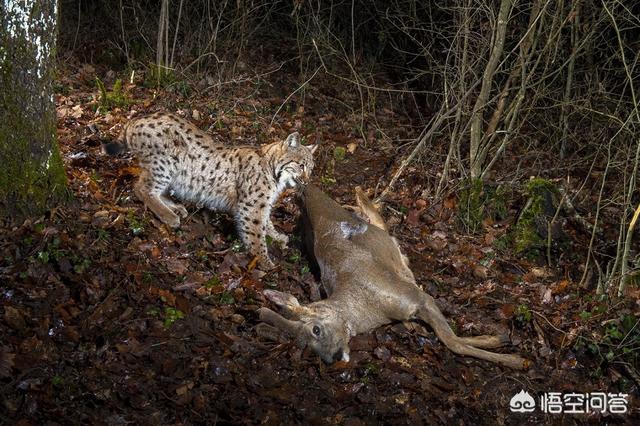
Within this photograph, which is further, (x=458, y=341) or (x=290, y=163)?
(x=290, y=163)

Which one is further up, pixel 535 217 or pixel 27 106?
pixel 27 106

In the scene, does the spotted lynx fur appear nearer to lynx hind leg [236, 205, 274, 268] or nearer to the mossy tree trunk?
lynx hind leg [236, 205, 274, 268]

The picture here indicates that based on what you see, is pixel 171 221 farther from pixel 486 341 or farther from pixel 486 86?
pixel 486 86

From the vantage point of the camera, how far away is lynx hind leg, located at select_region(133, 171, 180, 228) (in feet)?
22.8

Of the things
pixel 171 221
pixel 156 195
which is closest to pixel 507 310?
pixel 171 221

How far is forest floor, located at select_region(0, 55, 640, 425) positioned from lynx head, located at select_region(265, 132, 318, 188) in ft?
2.14

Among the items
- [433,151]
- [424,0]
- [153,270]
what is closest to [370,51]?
[424,0]

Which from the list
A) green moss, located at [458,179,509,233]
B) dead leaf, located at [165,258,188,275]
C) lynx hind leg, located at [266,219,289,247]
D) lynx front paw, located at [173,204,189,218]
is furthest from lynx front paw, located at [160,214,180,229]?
green moss, located at [458,179,509,233]

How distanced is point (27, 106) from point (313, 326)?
121 inches

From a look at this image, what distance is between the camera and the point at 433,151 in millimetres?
9789

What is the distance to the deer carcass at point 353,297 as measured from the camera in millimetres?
5227

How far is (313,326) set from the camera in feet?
17.1

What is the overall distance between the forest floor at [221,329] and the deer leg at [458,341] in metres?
0.08

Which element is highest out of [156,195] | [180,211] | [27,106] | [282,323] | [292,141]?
[27,106]
